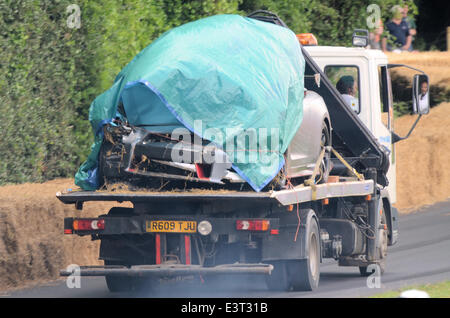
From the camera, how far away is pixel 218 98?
10.5 m

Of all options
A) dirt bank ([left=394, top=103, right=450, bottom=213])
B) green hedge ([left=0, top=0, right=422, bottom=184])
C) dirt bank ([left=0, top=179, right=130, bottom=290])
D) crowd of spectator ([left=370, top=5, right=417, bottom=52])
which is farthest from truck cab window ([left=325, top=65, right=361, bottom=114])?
crowd of spectator ([left=370, top=5, right=417, bottom=52])

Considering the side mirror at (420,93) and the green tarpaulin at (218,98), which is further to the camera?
the side mirror at (420,93)

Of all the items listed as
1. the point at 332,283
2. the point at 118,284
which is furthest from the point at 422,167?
the point at 118,284

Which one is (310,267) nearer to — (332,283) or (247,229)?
(247,229)

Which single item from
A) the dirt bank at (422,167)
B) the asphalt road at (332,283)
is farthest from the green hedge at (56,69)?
the dirt bank at (422,167)

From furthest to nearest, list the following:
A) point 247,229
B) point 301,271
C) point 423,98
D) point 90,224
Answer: point 423,98, point 301,271, point 90,224, point 247,229

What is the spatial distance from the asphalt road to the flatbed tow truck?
0.86ft

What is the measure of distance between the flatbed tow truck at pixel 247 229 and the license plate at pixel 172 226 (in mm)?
10

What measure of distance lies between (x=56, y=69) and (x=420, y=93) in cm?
549

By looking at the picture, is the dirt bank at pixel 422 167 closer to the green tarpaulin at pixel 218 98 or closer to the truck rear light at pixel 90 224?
the green tarpaulin at pixel 218 98

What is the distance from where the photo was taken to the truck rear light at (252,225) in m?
10.4
